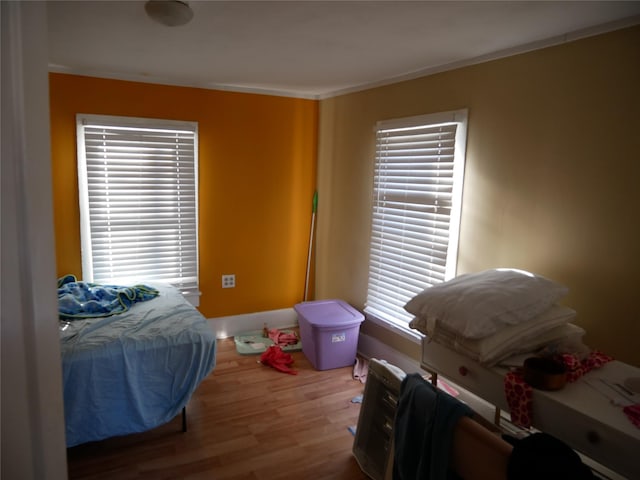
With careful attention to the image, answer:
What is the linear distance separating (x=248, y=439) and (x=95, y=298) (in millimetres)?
1413

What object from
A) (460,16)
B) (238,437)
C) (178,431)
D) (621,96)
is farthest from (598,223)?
(178,431)

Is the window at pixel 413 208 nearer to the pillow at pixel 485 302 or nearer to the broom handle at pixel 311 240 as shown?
the pillow at pixel 485 302

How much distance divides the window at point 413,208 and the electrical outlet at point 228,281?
Result: 4.25 ft

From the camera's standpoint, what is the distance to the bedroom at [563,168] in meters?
1.94

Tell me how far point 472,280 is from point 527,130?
35.8 inches

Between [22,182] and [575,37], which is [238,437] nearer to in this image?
[22,182]

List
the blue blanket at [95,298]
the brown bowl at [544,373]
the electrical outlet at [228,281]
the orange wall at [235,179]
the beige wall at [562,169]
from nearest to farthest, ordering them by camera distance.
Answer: the brown bowl at [544,373], the beige wall at [562,169], the blue blanket at [95,298], the orange wall at [235,179], the electrical outlet at [228,281]

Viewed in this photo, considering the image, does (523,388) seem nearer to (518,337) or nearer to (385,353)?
(518,337)

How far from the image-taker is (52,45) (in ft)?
8.50

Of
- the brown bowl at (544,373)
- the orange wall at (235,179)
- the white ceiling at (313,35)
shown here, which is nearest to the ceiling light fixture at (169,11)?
the white ceiling at (313,35)

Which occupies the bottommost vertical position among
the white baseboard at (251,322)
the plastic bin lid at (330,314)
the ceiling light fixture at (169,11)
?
the white baseboard at (251,322)

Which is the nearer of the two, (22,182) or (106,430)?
(22,182)

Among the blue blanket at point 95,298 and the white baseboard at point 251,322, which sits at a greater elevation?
the blue blanket at point 95,298

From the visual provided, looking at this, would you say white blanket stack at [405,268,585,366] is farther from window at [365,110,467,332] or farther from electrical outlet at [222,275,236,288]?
electrical outlet at [222,275,236,288]
